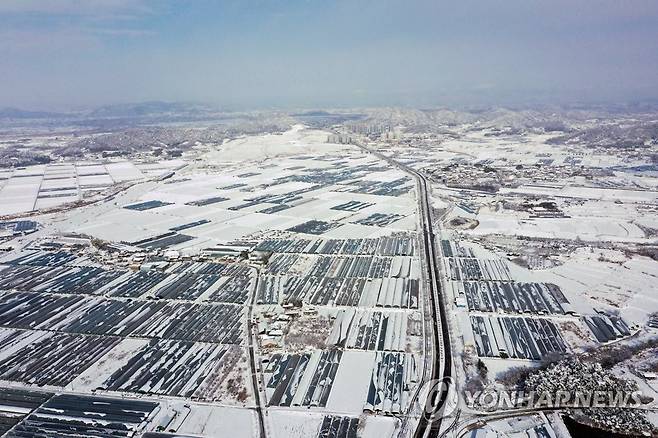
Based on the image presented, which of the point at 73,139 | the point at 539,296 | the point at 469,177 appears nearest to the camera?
the point at 539,296

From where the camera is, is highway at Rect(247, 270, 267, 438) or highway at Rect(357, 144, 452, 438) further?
highway at Rect(247, 270, 267, 438)

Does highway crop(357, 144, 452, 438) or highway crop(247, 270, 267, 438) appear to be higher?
highway crop(247, 270, 267, 438)

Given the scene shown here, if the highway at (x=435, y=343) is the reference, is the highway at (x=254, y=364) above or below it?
above

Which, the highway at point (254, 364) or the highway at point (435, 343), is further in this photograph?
the highway at point (254, 364)

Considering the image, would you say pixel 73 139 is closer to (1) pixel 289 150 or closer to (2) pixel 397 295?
(1) pixel 289 150

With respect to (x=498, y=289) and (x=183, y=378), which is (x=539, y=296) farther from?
(x=183, y=378)

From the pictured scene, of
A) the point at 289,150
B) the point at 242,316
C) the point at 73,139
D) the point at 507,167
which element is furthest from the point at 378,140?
the point at 242,316

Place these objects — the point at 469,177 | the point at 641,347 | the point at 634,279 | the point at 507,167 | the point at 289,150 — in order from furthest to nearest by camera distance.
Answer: the point at 289,150 < the point at 507,167 < the point at 469,177 < the point at 634,279 < the point at 641,347

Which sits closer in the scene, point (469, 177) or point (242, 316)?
point (242, 316)

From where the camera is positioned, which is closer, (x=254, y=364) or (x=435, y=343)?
(x=254, y=364)
